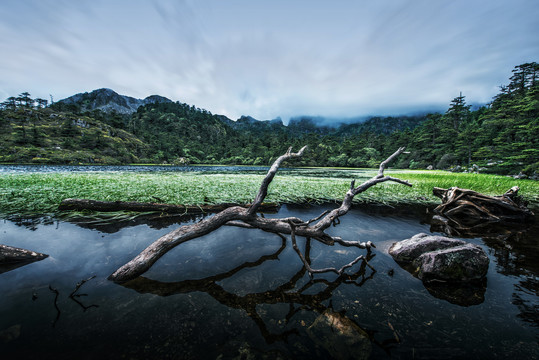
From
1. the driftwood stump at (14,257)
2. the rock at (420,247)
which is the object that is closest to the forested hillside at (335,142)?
the rock at (420,247)

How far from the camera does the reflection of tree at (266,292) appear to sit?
3.59 metres

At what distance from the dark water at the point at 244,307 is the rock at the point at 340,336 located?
3 cm

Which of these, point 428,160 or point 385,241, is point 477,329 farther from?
point 428,160

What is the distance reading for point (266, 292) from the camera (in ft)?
13.4

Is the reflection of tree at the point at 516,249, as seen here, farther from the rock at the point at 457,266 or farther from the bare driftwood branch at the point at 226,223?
the bare driftwood branch at the point at 226,223

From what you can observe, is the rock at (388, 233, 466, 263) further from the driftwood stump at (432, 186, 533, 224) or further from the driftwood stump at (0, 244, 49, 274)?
the driftwood stump at (0, 244, 49, 274)

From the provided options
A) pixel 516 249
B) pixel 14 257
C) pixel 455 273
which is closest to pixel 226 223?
pixel 14 257

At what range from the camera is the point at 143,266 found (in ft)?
14.6

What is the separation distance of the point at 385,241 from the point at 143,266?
7637 mm

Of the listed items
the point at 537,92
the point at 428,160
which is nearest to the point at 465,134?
the point at 537,92

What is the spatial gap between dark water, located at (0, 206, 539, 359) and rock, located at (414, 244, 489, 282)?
33 cm

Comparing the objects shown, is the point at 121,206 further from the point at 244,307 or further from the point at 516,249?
the point at 516,249

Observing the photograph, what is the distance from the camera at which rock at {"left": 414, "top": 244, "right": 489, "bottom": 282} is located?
14.9 feet

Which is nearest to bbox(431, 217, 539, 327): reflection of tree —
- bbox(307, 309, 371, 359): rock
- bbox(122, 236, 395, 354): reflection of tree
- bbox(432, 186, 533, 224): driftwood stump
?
bbox(432, 186, 533, 224): driftwood stump
